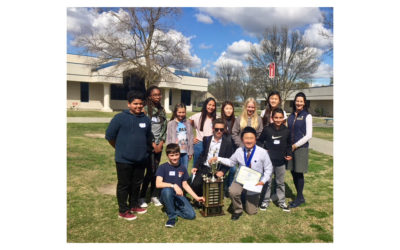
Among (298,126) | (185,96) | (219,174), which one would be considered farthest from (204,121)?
(185,96)

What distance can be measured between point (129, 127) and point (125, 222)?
1398 mm

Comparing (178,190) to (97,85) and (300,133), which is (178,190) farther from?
(97,85)

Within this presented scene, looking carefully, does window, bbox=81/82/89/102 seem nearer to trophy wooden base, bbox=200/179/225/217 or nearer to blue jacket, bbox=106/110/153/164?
blue jacket, bbox=106/110/153/164

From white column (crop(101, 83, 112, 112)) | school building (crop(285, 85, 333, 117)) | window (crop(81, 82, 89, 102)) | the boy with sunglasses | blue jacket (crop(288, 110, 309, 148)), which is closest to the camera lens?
A: blue jacket (crop(288, 110, 309, 148))

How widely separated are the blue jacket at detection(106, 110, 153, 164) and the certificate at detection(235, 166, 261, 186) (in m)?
1.53

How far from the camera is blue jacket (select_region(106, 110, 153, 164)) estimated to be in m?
3.54

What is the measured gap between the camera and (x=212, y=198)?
3.91 metres

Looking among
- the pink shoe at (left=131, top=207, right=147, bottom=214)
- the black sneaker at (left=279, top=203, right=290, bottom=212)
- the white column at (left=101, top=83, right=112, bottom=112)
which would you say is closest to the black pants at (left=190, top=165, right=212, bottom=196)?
the pink shoe at (left=131, top=207, right=147, bottom=214)

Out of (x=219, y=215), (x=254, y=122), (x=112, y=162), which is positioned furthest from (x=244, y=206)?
(x=112, y=162)

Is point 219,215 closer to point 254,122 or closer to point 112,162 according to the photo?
point 254,122

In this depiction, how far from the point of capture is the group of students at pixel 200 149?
3.62 metres

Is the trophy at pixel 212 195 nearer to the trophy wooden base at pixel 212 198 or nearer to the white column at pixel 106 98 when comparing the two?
the trophy wooden base at pixel 212 198

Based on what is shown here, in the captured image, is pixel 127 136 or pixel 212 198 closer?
pixel 127 136

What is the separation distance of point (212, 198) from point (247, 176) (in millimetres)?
643
